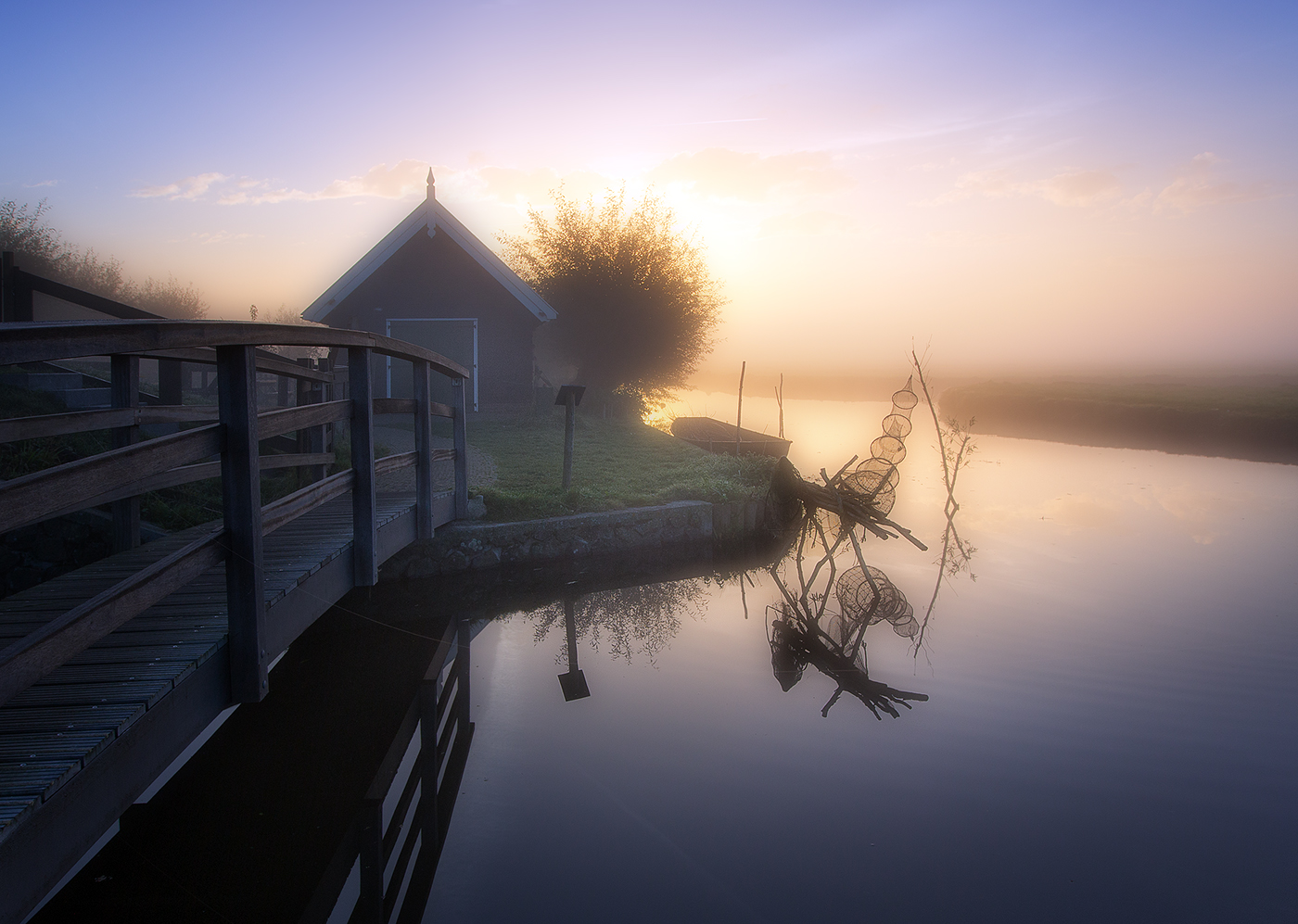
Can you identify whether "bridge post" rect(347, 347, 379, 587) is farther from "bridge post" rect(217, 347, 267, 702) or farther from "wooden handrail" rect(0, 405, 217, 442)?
"bridge post" rect(217, 347, 267, 702)

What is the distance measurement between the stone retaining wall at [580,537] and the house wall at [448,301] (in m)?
7.88

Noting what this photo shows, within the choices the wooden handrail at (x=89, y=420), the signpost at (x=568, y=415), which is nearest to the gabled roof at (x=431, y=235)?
the signpost at (x=568, y=415)

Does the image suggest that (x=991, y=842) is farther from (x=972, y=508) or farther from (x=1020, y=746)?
(x=972, y=508)

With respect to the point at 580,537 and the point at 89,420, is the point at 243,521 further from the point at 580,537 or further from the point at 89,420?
the point at 580,537

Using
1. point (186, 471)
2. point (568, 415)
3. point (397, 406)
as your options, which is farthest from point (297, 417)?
point (568, 415)

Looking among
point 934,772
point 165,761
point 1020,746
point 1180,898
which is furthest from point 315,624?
point 1180,898

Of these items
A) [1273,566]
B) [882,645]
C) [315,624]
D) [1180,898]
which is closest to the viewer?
[1180,898]

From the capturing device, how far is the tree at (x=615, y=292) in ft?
69.7

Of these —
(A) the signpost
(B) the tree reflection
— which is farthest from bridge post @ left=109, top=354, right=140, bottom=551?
(A) the signpost

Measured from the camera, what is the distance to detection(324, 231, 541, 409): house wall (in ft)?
52.6

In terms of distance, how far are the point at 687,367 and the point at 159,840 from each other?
68.8 feet

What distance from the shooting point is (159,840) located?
336 centimetres

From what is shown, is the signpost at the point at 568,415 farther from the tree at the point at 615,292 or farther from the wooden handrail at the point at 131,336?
the tree at the point at 615,292

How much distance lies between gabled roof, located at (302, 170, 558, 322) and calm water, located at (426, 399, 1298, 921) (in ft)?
29.8
